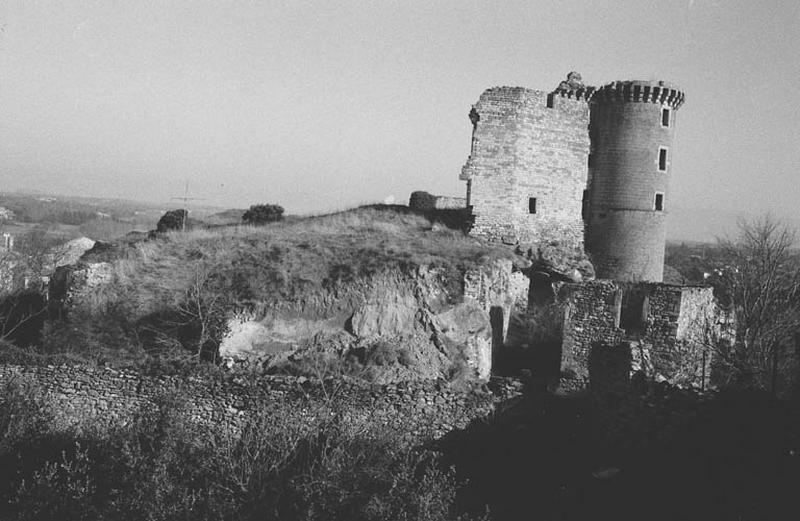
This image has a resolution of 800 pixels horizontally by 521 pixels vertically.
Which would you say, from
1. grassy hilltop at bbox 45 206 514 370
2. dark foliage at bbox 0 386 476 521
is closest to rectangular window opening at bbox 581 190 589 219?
grassy hilltop at bbox 45 206 514 370

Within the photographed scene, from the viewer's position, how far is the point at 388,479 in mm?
9820

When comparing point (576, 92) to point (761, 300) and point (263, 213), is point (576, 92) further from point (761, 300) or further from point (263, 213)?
point (263, 213)

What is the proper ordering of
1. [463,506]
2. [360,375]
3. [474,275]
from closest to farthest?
1. [463,506]
2. [360,375]
3. [474,275]

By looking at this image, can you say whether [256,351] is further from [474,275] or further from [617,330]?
[617,330]

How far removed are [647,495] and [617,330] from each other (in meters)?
6.39

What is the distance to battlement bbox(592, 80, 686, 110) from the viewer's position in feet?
69.1

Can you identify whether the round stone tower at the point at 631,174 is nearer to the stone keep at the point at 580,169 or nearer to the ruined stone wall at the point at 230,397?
the stone keep at the point at 580,169

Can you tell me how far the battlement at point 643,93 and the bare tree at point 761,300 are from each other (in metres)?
6.46

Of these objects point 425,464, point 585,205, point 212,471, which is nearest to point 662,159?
point 585,205

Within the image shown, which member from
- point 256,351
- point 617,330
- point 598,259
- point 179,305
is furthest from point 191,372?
point 598,259

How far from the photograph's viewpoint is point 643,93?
21.1 metres

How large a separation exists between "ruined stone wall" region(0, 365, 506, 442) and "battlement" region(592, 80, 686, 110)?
12735 mm

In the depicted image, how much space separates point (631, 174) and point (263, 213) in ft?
56.4

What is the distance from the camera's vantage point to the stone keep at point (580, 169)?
2092 cm
